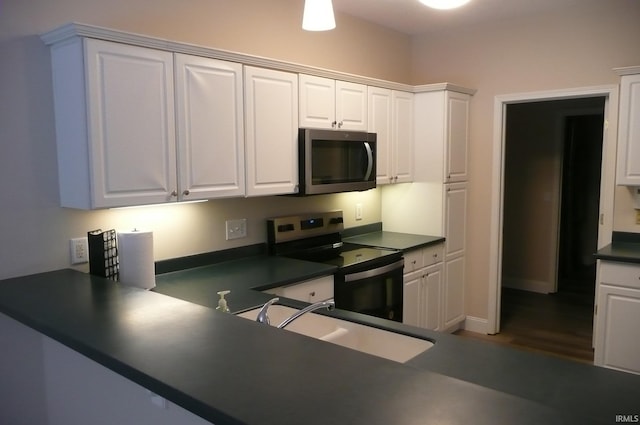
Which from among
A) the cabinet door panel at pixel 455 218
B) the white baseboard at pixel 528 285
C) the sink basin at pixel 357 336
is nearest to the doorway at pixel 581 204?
the white baseboard at pixel 528 285

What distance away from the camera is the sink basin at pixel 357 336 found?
1.79m

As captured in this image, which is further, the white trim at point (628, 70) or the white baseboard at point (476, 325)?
the white baseboard at point (476, 325)

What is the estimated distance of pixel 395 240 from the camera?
4055 mm

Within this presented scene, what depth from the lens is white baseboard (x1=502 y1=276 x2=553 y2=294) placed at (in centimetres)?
570

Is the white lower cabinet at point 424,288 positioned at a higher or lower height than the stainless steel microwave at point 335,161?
lower

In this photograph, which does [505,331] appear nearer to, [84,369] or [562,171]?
[562,171]

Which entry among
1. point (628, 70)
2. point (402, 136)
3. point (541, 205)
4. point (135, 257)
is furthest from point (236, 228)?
point (541, 205)

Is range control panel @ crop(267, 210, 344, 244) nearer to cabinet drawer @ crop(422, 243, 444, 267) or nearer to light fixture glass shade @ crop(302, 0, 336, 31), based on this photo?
cabinet drawer @ crop(422, 243, 444, 267)

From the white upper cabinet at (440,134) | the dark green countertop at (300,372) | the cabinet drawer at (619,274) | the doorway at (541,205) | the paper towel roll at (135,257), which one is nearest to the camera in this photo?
the dark green countertop at (300,372)

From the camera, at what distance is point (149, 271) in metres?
2.41

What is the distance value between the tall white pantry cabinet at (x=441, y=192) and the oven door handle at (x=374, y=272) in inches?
18.3

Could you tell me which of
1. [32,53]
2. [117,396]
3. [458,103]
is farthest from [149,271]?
[458,103]

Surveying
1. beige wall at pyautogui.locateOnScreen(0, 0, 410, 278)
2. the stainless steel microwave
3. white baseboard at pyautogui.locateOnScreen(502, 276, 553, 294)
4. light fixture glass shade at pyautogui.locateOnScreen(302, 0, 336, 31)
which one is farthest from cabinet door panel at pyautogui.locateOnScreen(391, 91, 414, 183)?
white baseboard at pyautogui.locateOnScreen(502, 276, 553, 294)

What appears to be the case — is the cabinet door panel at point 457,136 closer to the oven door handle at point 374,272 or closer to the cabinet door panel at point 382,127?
the cabinet door panel at point 382,127
